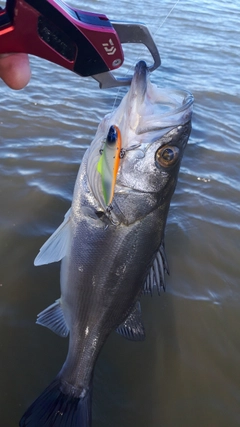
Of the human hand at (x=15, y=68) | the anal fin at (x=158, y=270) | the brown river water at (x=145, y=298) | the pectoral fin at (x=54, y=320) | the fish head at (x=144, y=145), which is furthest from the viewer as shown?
the brown river water at (x=145, y=298)

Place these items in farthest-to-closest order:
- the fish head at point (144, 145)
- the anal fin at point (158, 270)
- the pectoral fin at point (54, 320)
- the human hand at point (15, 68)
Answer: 1. the pectoral fin at point (54, 320)
2. the anal fin at point (158, 270)
3. the fish head at point (144, 145)
4. the human hand at point (15, 68)

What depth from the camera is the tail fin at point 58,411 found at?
188 centimetres

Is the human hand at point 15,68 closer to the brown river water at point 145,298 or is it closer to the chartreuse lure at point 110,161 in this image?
the chartreuse lure at point 110,161

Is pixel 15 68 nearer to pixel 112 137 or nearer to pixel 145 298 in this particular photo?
pixel 112 137

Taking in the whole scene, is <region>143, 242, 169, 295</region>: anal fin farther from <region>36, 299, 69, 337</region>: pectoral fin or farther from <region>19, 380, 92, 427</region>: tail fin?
<region>19, 380, 92, 427</region>: tail fin

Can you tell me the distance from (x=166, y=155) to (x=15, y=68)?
0.79 metres

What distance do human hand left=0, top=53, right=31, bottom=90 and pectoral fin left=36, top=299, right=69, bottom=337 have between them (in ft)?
3.97

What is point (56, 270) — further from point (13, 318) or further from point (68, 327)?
point (68, 327)

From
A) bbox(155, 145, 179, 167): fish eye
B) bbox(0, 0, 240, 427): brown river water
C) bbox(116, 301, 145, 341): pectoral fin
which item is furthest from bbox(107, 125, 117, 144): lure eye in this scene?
bbox(0, 0, 240, 427): brown river water

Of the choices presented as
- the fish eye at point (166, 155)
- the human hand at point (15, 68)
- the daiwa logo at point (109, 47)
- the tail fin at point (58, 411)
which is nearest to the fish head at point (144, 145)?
the fish eye at point (166, 155)

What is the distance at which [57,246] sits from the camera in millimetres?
2082

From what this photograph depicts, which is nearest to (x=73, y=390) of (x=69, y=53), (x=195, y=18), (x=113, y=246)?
(x=113, y=246)

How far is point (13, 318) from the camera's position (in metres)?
2.57

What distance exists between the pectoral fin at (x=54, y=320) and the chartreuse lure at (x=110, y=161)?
Answer: 78 centimetres
